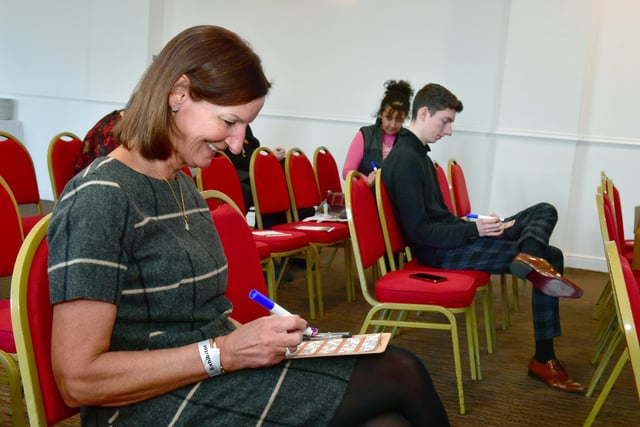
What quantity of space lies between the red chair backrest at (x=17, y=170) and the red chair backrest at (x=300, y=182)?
139 centimetres

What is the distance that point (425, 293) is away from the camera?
2590 millimetres

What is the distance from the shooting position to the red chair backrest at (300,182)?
417 cm

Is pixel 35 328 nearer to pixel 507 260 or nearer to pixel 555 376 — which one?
pixel 507 260

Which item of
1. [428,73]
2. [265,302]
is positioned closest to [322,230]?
[265,302]

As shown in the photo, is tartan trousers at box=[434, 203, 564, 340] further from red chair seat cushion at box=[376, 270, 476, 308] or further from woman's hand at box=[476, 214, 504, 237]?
red chair seat cushion at box=[376, 270, 476, 308]

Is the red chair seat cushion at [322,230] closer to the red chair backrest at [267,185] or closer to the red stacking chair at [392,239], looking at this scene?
the red chair backrest at [267,185]

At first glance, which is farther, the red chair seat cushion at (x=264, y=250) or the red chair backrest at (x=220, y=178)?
the red chair backrest at (x=220, y=178)

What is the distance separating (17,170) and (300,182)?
158 centimetres

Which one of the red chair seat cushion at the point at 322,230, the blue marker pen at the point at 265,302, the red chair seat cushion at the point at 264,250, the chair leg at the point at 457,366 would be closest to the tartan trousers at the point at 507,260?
the chair leg at the point at 457,366

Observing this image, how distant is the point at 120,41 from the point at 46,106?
3.65ft

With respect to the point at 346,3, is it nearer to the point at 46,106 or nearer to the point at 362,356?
the point at 46,106

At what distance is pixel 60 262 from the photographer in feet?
3.75

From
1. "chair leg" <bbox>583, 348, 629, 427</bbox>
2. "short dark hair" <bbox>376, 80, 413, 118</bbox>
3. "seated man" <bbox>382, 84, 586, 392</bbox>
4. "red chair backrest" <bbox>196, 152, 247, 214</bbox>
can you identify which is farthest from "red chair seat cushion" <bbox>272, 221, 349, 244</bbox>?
"chair leg" <bbox>583, 348, 629, 427</bbox>

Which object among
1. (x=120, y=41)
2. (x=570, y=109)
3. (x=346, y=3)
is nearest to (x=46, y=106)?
(x=120, y=41)
